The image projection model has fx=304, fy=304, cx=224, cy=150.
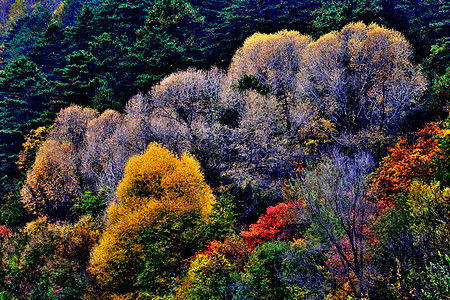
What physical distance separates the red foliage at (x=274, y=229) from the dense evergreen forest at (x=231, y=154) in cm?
19

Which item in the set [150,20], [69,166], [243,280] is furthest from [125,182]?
[150,20]

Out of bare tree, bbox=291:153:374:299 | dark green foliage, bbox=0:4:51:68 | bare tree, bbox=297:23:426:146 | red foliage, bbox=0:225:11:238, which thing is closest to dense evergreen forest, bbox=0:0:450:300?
bare tree, bbox=291:153:374:299

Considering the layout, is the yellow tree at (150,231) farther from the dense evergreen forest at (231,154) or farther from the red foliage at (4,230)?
the red foliage at (4,230)

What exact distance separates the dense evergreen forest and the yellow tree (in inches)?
5.7

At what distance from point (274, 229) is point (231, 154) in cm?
1354

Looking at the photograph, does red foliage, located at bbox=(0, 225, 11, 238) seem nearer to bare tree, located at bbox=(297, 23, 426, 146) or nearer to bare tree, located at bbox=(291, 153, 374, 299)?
bare tree, located at bbox=(291, 153, 374, 299)

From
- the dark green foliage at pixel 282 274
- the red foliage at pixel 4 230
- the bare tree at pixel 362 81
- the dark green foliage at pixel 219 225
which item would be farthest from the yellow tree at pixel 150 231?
the red foliage at pixel 4 230

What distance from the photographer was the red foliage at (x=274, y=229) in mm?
19620

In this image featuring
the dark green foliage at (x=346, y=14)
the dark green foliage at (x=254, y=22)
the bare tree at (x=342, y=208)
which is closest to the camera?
the bare tree at (x=342, y=208)

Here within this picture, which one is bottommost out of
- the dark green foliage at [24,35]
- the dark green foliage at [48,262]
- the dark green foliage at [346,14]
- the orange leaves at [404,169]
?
the dark green foliage at [48,262]

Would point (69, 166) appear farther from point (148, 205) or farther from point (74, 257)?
point (148, 205)

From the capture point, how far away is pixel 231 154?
107ft

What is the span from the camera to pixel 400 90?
29109 mm

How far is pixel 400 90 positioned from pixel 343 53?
278 inches
